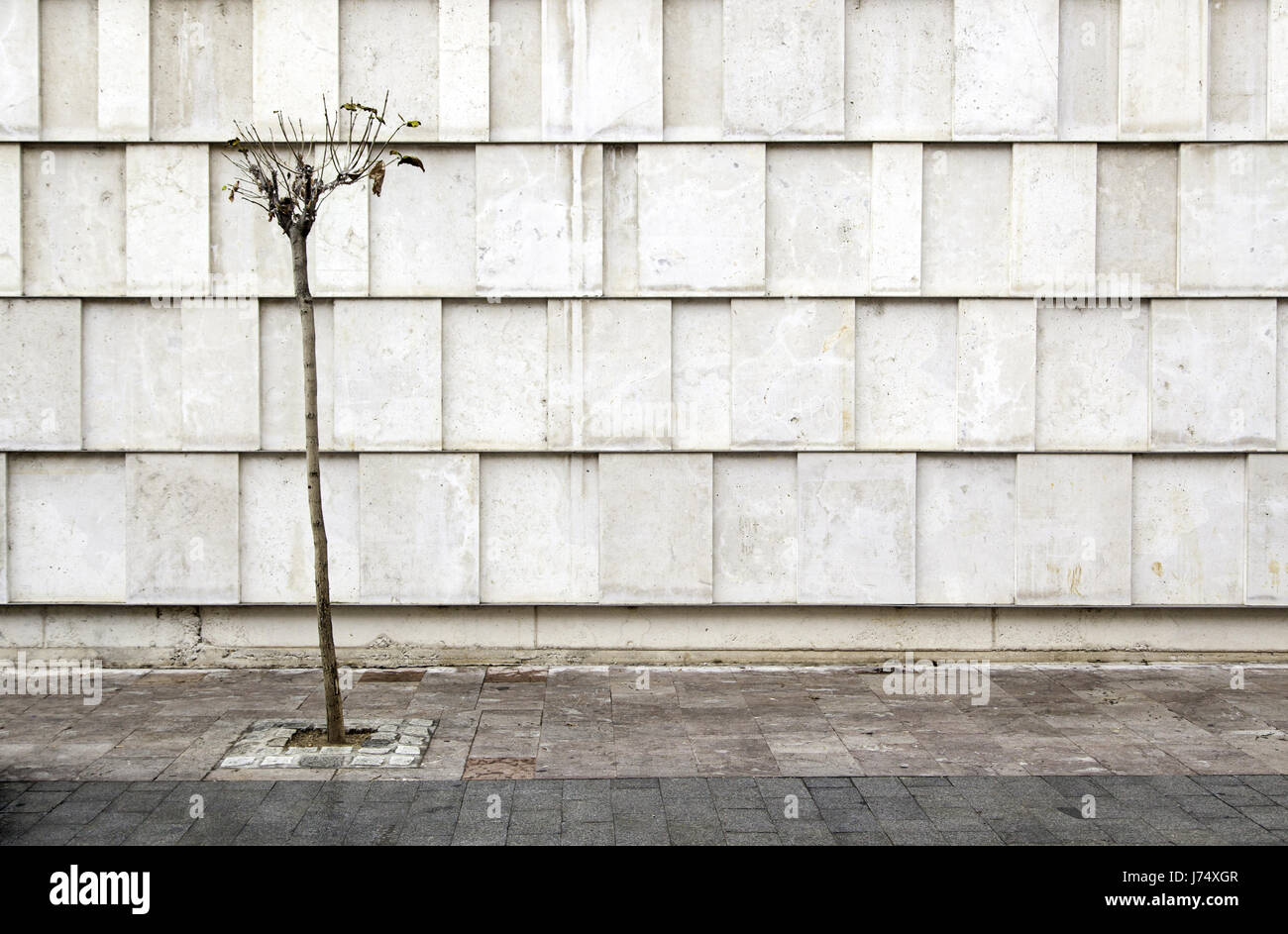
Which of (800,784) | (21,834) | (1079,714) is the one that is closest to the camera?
(21,834)

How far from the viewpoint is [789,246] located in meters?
12.2

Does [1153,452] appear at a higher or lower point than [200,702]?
higher

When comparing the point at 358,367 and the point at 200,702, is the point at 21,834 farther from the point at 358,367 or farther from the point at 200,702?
the point at 358,367

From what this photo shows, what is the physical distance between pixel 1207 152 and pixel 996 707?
6022mm

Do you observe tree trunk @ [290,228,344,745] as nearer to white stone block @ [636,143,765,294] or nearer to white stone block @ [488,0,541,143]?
white stone block @ [488,0,541,143]

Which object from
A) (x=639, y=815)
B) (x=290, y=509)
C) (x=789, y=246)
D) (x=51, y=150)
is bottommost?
(x=639, y=815)

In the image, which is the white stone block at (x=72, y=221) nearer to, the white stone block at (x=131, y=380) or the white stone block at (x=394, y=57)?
the white stone block at (x=131, y=380)

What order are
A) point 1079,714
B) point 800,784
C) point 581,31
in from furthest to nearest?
1. point 581,31
2. point 1079,714
3. point 800,784

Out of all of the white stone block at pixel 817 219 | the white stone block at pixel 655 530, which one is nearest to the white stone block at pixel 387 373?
the white stone block at pixel 655 530

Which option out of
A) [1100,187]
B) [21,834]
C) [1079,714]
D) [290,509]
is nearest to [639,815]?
[21,834]

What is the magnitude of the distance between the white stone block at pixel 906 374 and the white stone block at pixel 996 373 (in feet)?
0.38

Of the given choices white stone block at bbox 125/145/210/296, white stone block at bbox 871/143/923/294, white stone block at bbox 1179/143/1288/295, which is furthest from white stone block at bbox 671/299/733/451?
white stone block at bbox 125/145/210/296

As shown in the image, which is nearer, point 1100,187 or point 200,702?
point 200,702

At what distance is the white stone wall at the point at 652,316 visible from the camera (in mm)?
12023
